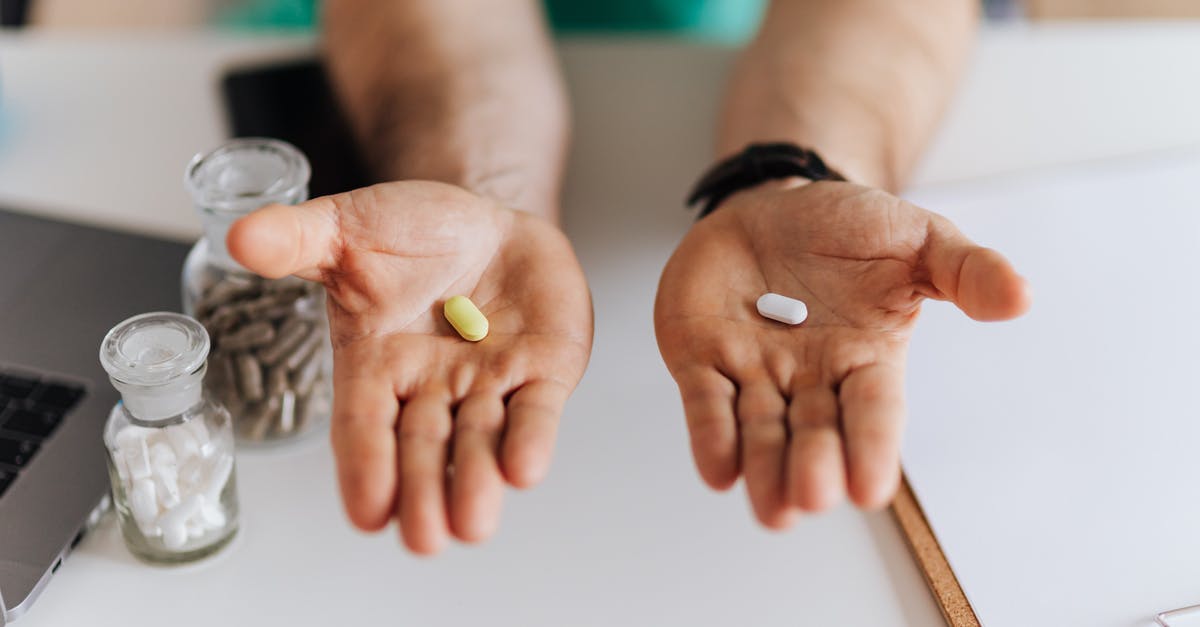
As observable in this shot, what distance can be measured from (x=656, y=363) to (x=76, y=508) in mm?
459

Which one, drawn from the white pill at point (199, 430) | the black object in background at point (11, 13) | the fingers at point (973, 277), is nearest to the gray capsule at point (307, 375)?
the white pill at point (199, 430)

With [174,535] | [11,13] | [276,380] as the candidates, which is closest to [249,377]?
[276,380]

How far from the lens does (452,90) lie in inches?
43.3

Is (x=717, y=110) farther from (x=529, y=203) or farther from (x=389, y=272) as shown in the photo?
(x=389, y=272)

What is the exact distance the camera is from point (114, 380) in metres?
0.67

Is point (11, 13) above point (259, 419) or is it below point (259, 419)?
above

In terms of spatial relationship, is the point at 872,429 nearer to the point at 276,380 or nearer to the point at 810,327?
the point at 810,327

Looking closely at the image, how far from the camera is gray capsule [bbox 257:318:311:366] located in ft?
2.60

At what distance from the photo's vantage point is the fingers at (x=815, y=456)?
0.59 meters

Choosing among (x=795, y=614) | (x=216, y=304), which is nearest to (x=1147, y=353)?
(x=795, y=614)

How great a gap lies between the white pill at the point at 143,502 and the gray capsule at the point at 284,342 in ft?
0.42

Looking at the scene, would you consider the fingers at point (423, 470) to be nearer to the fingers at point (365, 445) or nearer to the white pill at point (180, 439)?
the fingers at point (365, 445)

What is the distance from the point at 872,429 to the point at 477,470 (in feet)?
0.75

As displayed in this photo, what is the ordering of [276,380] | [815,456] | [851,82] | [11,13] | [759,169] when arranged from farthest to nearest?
[11,13] < [851,82] < [759,169] < [276,380] < [815,456]
